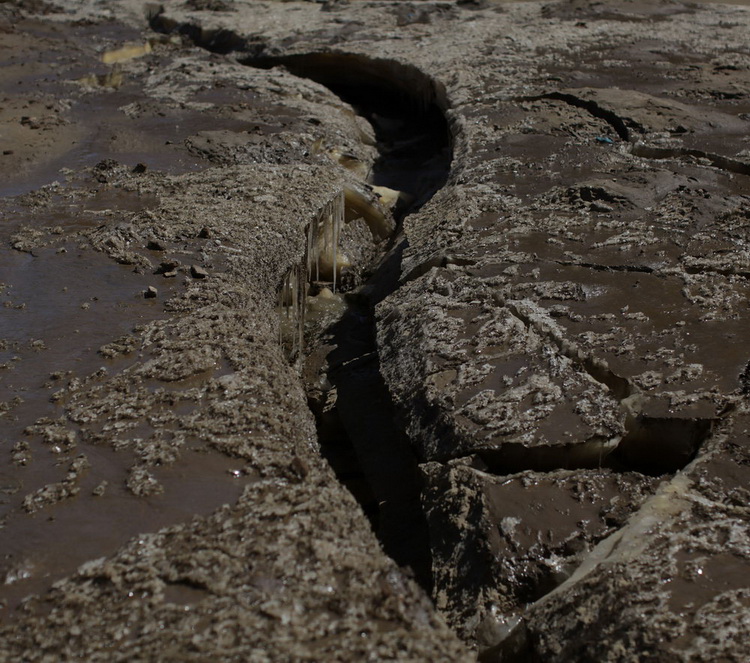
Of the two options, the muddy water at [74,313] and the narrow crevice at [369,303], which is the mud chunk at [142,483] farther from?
the narrow crevice at [369,303]

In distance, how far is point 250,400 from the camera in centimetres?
234

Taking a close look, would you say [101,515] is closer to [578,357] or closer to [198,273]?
[198,273]

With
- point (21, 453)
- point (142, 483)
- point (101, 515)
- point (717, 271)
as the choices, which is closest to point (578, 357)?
point (717, 271)

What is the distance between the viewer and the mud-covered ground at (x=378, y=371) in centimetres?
171

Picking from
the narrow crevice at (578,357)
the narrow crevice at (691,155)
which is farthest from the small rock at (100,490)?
the narrow crevice at (691,155)

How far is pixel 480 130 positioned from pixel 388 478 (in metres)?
2.28

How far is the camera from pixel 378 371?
312cm

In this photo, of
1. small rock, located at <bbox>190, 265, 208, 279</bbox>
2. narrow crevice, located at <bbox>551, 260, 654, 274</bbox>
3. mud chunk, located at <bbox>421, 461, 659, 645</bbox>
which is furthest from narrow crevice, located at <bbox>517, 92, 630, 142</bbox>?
mud chunk, located at <bbox>421, 461, 659, 645</bbox>

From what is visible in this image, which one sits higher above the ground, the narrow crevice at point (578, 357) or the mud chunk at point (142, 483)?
the narrow crevice at point (578, 357)

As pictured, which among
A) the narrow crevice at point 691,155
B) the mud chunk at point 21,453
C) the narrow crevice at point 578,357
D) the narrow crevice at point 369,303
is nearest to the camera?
the mud chunk at point 21,453

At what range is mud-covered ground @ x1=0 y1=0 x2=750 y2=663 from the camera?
1.71m

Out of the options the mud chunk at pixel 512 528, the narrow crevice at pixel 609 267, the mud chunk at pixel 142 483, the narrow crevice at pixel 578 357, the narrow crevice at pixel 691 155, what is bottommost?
the mud chunk at pixel 512 528

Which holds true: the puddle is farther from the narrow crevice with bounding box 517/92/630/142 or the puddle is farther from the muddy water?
the narrow crevice with bounding box 517/92/630/142

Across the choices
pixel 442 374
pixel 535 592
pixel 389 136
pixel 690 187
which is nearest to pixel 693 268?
pixel 690 187
